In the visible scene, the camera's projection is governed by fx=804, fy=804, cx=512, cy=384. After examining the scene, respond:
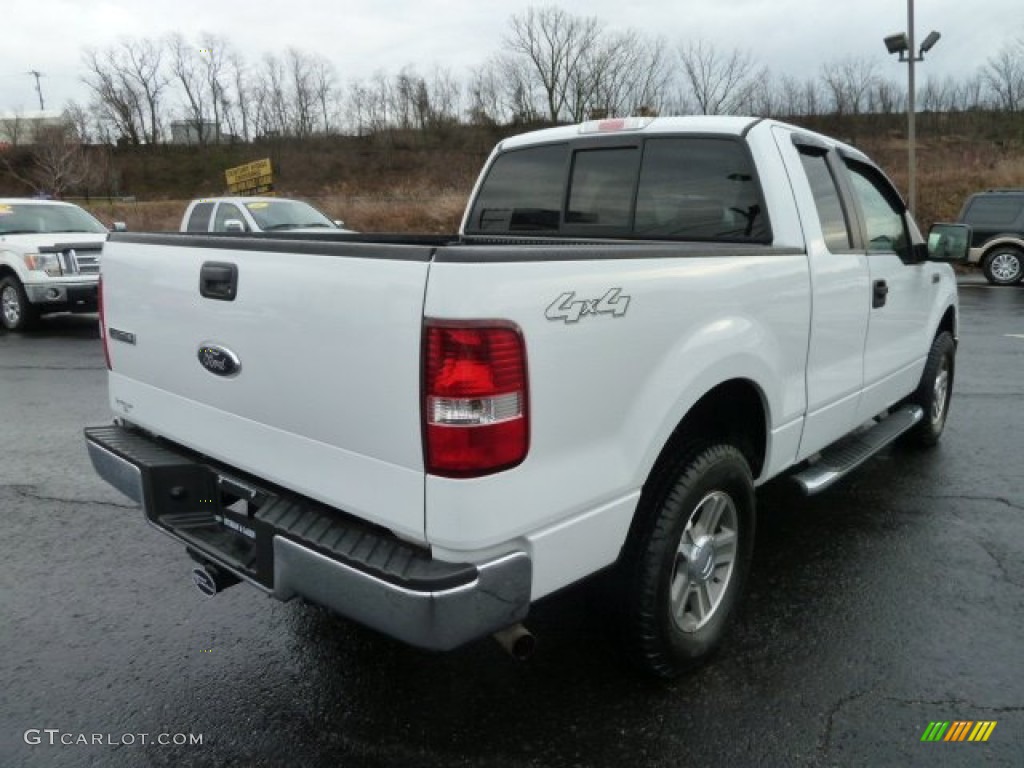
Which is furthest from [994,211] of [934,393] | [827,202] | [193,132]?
[193,132]

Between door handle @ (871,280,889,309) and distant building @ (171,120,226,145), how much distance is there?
269 feet

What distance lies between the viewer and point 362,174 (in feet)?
208

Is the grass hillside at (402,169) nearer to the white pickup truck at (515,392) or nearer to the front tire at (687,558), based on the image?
the white pickup truck at (515,392)

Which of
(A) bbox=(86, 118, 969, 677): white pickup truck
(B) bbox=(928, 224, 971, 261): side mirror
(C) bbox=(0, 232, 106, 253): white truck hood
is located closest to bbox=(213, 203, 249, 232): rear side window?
(C) bbox=(0, 232, 106, 253): white truck hood

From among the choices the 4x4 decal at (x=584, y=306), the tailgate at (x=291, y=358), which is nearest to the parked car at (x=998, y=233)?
the 4x4 decal at (x=584, y=306)

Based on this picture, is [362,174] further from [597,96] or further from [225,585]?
[225,585]

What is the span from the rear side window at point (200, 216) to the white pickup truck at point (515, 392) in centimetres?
1132

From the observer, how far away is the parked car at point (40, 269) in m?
11.0

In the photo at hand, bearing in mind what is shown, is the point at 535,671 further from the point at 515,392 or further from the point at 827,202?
the point at 827,202

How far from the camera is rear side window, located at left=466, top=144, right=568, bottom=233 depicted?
405 centimetres

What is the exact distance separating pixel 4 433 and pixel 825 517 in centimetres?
579

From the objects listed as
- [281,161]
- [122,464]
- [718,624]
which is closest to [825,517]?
[718,624]

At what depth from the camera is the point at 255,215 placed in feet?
A: 44.4

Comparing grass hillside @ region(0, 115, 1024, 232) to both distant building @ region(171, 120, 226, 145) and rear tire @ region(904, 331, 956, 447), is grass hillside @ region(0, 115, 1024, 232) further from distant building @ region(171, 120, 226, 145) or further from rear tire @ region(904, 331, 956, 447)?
rear tire @ region(904, 331, 956, 447)
